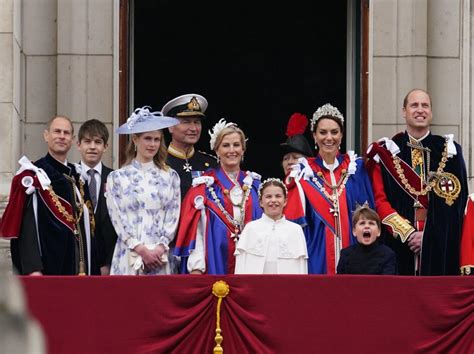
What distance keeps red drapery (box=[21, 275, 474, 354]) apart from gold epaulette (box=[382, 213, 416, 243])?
0.58m

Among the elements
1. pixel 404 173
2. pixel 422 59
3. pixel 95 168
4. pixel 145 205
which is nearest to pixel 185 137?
pixel 95 168

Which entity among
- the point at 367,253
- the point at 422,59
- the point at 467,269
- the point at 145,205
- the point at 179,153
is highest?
the point at 422,59

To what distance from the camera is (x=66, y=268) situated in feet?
25.0

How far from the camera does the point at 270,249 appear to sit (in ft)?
24.2

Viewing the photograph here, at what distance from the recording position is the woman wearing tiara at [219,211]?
7477 millimetres

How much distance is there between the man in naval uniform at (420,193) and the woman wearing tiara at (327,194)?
162mm

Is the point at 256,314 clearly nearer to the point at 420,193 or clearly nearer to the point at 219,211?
the point at 219,211

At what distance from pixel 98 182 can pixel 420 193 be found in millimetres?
2221

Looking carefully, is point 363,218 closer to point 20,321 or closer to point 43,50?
point 43,50

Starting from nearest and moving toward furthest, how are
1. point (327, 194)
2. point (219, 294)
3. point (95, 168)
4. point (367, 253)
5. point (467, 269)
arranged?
point (219, 294) < point (367, 253) < point (467, 269) < point (327, 194) < point (95, 168)

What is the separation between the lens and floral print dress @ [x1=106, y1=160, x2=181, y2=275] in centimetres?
739

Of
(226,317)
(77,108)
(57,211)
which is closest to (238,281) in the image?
(226,317)

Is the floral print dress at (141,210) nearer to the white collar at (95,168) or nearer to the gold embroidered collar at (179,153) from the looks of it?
the white collar at (95,168)

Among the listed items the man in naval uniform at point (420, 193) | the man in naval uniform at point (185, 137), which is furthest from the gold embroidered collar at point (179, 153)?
the man in naval uniform at point (420, 193)
